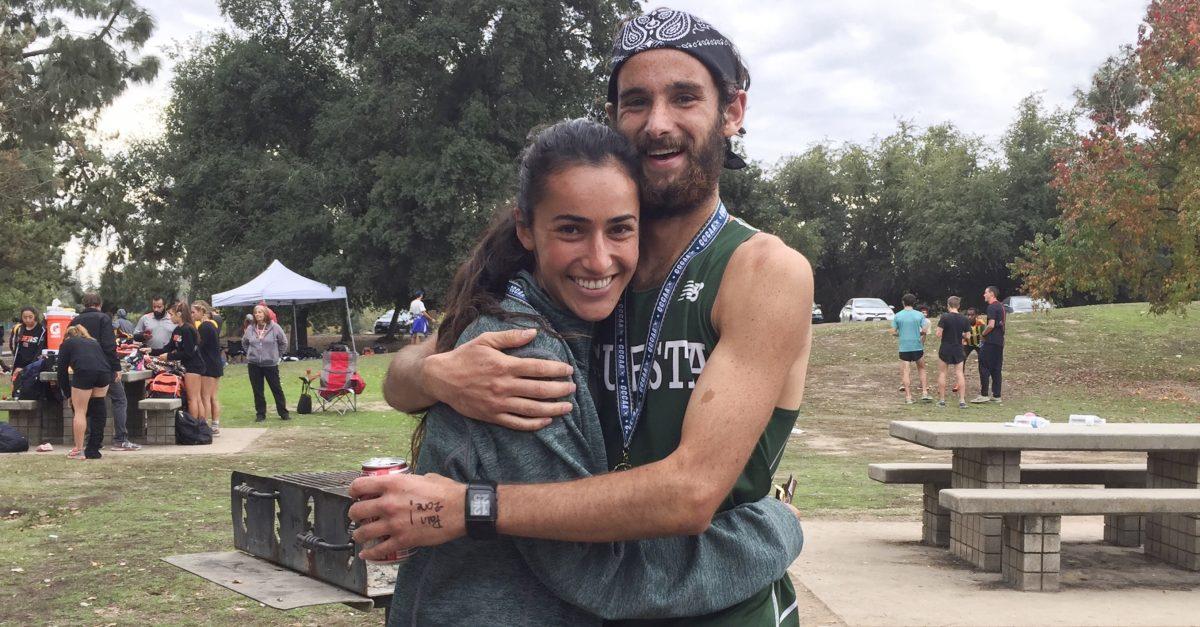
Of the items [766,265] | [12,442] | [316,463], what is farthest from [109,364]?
[766,265]

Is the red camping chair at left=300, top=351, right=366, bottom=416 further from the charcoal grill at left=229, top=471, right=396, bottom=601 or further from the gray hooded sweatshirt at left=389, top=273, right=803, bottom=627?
the gray hooded sweatshirt at left=389, top=273, right=803, bottom=627

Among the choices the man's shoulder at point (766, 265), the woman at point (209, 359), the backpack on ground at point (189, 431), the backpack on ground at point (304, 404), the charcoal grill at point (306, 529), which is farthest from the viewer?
the backpack on ground at point (304, 404)

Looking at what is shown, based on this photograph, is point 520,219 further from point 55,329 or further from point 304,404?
point 304,404

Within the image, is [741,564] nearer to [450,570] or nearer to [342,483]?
[450,570]

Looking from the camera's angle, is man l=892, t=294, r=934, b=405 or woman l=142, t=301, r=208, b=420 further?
man l=892, t=294, r=934, b=405

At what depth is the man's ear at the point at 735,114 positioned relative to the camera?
2258mm

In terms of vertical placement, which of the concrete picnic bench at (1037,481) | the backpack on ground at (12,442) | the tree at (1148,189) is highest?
the tree at (1148,189)

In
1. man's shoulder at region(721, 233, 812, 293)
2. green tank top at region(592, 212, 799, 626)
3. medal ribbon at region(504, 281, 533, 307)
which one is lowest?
green tank top at region(592, 212, 799, 626)

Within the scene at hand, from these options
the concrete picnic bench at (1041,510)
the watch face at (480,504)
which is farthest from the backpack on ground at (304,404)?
the watch face at (480,504)

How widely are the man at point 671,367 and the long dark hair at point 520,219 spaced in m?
0.09

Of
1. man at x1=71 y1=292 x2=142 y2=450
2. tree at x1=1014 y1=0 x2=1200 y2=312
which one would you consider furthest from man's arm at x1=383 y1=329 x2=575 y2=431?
tree at x1=1014 y1=0 x2=1200 y2=312

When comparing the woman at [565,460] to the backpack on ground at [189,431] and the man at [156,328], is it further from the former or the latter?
the man at [156,328]

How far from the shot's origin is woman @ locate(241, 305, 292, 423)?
1641 cm

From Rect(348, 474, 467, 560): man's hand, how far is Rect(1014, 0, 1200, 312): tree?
20.7m
